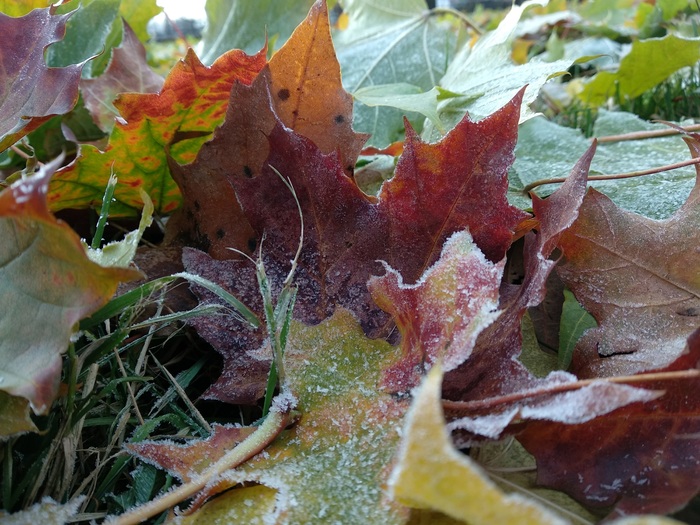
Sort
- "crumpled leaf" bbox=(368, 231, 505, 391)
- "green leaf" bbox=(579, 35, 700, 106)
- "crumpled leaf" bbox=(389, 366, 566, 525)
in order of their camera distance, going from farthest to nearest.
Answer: "green leaf" bbox=(579, 35, 700, 106) < "crumpled leaf" bbox=(368, 231, 505, 391) < "crumpled leaf" bbox=(389, 366, 566, 525)

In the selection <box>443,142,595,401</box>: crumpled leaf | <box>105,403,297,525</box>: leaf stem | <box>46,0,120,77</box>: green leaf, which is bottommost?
<box>105,403,297,525</box>: leaf stem

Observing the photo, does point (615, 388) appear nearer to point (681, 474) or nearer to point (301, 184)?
point (681, 474)

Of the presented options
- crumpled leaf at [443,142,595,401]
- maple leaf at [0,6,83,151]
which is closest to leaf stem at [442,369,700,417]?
crumpled leaf at [443,142,595,401]

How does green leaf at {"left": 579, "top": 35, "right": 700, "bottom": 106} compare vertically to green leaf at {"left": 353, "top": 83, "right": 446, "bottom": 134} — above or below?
below

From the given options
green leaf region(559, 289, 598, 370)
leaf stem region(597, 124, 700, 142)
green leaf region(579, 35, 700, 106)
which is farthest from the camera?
green leaf region(579, 35, 700, 106)

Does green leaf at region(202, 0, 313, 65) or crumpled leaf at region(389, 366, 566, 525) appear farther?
green leaf at region(202, 0, 313, 65)

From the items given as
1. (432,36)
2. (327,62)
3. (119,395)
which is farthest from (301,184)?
(432,36)

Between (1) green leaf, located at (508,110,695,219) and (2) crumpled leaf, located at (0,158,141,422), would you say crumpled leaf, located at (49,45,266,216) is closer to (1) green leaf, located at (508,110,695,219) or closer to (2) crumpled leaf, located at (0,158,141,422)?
(2) crumpled leaf, located at (0,158,141,422)
